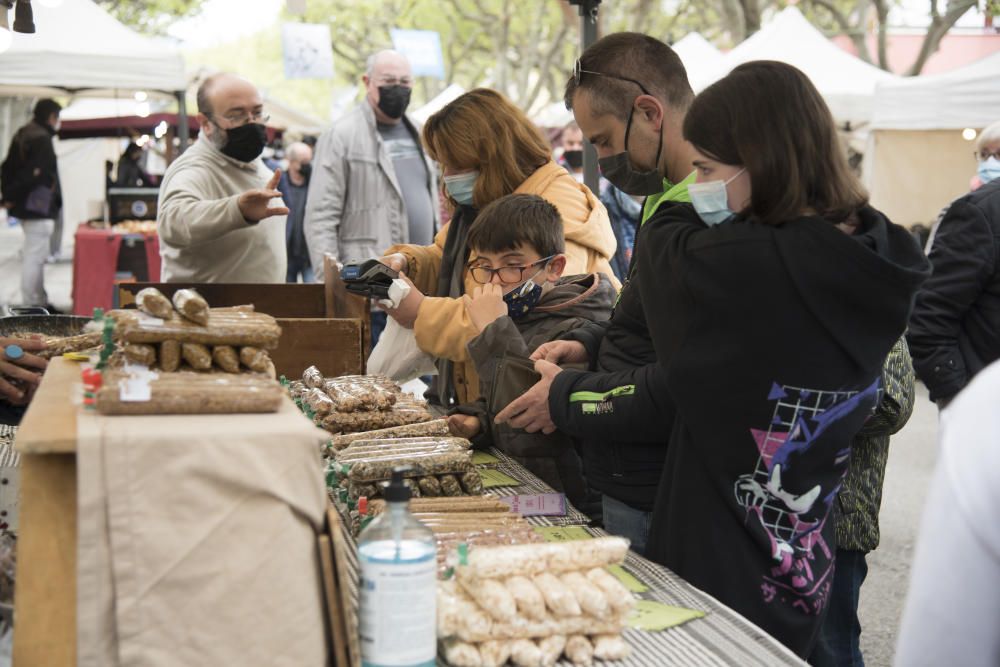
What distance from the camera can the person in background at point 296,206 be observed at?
1177cm

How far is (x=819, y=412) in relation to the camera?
2.19 m

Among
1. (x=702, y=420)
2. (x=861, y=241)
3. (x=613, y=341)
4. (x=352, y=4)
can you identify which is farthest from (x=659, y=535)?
(x=352, y=4)

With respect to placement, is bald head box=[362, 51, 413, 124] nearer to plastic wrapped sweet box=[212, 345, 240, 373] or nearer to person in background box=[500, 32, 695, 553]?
person in background box=[500, 32, 695, 553]

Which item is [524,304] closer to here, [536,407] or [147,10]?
[536,407]

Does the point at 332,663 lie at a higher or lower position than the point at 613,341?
lower

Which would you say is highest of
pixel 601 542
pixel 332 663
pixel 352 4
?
pixel 352 4

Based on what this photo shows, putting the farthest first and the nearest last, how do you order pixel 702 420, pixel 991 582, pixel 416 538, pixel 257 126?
pixel 257 126
pixel 702 420
pixel 416 538
pixel 991 582

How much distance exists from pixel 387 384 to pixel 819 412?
5.54 feet

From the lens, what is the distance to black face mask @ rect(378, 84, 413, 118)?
694cm

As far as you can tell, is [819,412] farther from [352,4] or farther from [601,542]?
[352,4]

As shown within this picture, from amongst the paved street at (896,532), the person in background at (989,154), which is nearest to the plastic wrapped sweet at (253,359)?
the paved street at (896,532)

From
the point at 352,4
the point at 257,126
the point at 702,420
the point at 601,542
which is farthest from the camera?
the point at 352,4

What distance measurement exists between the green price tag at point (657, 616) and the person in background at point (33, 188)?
486 inches

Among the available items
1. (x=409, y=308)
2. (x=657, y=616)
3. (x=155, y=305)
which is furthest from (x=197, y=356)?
(x=409, y=308)
